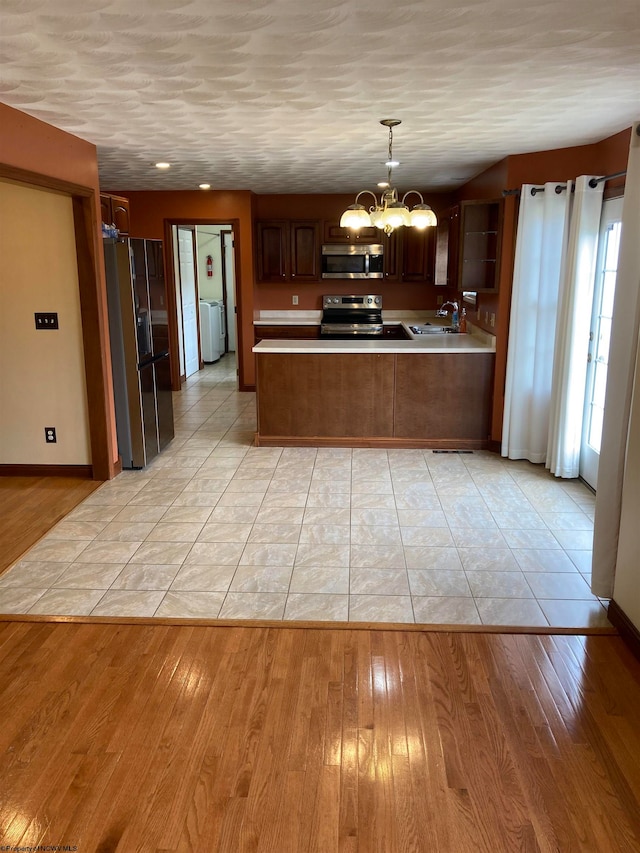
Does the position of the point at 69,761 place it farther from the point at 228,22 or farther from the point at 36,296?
the point at 36,296

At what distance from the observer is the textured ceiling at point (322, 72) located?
2211mm

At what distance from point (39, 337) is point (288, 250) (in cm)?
388

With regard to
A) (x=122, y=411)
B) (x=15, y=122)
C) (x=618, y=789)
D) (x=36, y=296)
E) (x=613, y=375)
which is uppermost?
(x=15, y=122)

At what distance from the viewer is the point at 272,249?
794 cm

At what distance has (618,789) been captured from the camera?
2025 millimetres

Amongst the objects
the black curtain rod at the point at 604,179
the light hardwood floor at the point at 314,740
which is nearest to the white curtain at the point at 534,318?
the black curtain rod at the point at 604,179

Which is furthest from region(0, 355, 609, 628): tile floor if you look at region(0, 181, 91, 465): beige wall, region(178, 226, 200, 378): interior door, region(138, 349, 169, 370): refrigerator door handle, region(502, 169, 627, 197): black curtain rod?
region(178, 226, 200, 378): interior door

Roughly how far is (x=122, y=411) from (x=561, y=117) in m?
3.60

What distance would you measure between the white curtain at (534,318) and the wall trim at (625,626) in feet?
7.79

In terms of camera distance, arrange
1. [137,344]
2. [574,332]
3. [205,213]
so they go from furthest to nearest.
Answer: [205,213], [137,344], [574,332]

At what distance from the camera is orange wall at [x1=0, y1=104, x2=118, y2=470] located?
3461mm

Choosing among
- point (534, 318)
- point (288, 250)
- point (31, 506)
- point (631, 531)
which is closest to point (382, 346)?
point (534, 318)

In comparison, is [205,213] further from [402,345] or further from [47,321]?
[47,321]

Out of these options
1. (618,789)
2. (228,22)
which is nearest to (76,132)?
(228,22)
